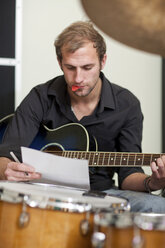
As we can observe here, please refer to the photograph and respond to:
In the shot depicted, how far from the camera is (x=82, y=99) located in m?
2.00

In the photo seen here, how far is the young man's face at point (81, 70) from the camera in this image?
6.09ft

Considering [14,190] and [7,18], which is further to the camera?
[7,18]

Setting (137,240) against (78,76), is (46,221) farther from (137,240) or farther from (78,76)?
(78,76)

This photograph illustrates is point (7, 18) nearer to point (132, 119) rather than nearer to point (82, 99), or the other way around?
point (82, 99)

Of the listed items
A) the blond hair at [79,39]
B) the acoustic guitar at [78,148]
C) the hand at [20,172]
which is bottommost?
the hand at [20,172]

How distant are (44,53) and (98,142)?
2.94ft

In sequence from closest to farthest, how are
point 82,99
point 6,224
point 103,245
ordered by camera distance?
1. point 103,245
2. point 6,224
3. point 82,99

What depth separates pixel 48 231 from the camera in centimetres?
110

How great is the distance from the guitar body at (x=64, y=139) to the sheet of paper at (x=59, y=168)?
366mm

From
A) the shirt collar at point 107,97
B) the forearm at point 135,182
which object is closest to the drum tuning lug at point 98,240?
the forearm at point 135,182

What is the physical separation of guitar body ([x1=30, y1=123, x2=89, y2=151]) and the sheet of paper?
1.20ft

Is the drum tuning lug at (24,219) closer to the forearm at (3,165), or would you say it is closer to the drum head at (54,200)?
the drum head at (54,200)

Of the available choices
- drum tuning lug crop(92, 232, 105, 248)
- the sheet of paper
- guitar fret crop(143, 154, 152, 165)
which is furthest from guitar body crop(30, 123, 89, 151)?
drum tuning lug crop(92, 232, 105, 248)

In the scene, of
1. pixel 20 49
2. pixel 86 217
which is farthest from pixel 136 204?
pixel 20 49
